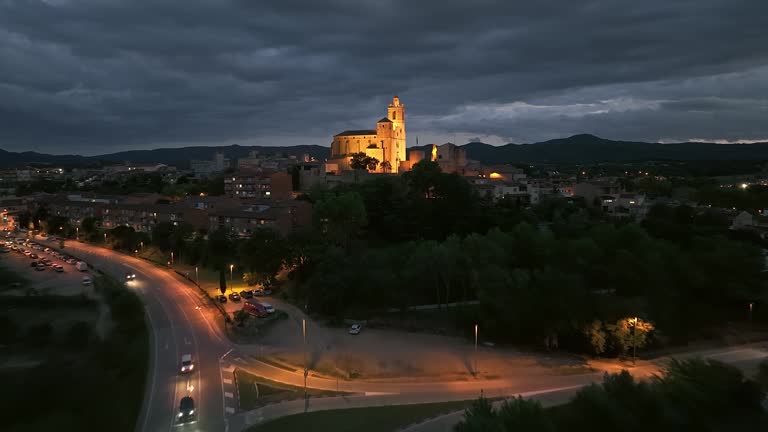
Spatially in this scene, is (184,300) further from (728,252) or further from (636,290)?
(728,252)

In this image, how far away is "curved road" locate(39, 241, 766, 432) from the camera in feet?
44.7

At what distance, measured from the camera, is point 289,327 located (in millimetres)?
21531

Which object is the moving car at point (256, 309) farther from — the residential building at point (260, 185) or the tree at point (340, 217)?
the residential building at point (260, 185)

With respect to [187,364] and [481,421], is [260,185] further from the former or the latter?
[481,421]

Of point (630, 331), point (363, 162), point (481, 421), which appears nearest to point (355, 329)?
point (630, 331)

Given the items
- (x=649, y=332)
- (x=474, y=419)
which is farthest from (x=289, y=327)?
(x=649, y=332)

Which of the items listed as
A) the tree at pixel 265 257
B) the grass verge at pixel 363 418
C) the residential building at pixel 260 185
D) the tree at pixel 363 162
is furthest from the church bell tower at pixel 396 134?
the grass verge at pixel 363 418

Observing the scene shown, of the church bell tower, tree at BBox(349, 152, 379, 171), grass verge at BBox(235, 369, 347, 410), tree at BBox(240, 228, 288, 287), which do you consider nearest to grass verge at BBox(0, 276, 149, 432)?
grass verge at BBox(235, 369, 347, 410)

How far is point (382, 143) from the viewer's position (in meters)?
68.8

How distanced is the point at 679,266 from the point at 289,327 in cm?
1975

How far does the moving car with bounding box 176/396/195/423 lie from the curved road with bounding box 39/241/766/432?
0.21 metres

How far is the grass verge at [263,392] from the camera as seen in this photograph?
1435cm

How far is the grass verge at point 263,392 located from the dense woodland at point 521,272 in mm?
7293

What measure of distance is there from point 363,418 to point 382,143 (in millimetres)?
57719
